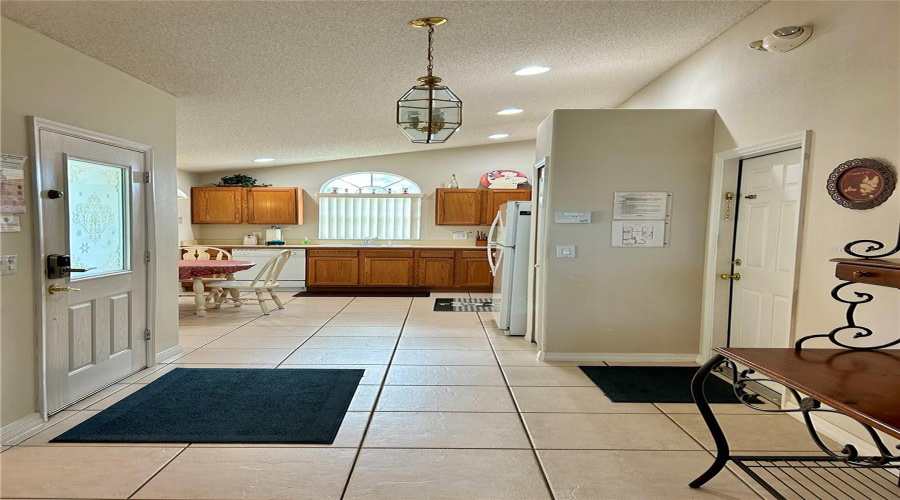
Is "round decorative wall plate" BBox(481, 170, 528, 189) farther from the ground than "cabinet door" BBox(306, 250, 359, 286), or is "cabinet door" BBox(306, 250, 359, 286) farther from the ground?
"round decorative wall plate" BBox(481, 170, 528, 189)

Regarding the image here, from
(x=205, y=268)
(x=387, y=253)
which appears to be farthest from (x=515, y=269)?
(x=205, y=268)

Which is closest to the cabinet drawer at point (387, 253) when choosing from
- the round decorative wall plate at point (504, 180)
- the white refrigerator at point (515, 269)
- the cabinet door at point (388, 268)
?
the cabinet door at point (388, 268)

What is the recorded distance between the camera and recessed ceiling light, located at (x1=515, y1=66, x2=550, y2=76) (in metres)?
3.90

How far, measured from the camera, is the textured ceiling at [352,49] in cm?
249

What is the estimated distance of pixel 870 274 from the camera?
5.71 ft

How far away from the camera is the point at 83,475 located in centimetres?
216

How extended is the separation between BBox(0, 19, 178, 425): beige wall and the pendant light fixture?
205cm

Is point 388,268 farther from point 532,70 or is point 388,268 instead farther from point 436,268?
point 532,70

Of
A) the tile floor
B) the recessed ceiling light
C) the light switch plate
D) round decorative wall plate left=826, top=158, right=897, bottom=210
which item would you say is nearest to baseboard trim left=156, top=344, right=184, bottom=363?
the tile floor

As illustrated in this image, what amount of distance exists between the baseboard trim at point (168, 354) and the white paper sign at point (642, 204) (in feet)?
13.5


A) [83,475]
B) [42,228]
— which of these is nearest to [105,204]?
[42,228]

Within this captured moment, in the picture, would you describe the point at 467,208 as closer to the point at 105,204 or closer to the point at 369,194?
the point at 369,194

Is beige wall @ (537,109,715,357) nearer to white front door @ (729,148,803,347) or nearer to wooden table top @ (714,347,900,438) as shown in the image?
white front door @ (729,148,803,347)

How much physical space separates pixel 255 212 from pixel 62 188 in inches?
207
